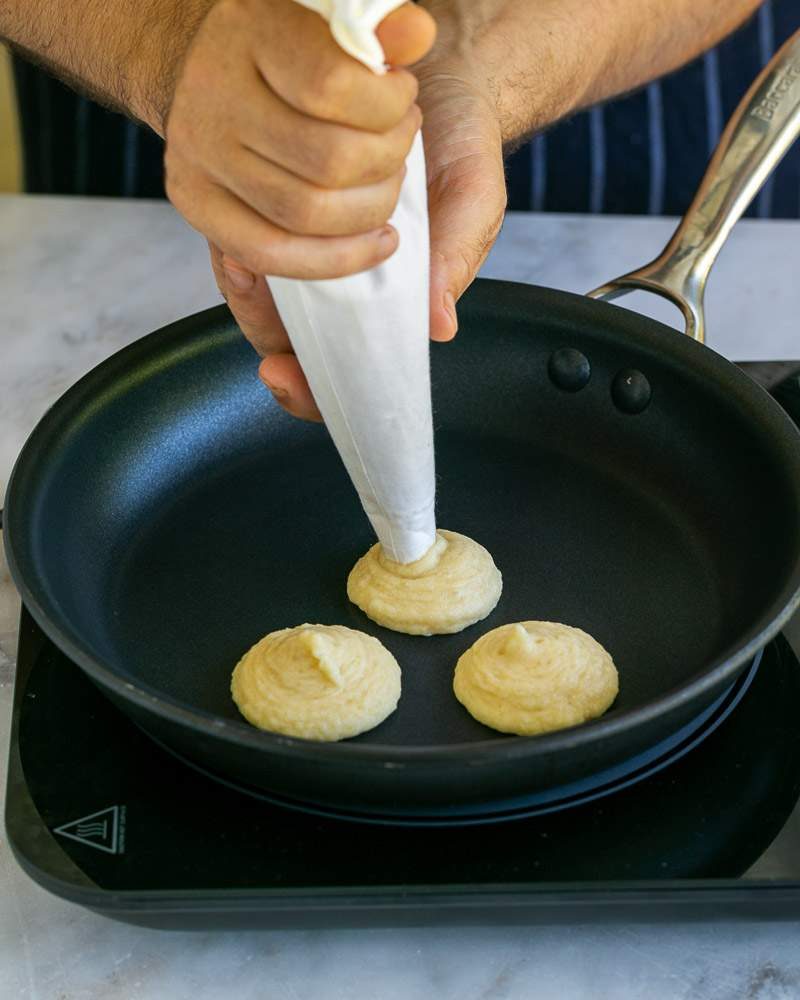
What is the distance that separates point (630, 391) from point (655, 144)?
64 cm

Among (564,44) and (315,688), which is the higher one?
(564,44)

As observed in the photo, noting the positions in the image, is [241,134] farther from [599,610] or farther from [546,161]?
[546,161]

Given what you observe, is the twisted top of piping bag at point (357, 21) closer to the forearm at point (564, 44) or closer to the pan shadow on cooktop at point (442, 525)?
the pan shadow on cooktop at point (442, 525)

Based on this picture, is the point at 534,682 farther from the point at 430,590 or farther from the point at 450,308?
the point at 450,308

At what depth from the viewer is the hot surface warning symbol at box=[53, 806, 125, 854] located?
71 centimetres

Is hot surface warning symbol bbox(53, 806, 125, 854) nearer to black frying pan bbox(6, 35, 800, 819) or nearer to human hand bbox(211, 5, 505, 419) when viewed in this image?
black frying pan bbox(6, 35, 800, 819)

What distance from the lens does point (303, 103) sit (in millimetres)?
571

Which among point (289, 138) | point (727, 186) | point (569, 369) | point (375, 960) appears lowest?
point (375, 960)

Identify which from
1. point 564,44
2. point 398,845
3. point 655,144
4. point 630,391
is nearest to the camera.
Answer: point 398,845

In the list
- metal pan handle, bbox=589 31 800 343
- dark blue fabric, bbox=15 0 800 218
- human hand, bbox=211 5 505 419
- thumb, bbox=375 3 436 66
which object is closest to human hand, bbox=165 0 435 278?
thumb, bbox=375 3 436 66

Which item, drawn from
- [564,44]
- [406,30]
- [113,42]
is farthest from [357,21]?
[564,44]

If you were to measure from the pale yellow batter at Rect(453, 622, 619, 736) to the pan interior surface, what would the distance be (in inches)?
0.7

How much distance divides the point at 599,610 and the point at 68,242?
2.99ft

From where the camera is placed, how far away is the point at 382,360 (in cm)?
77
